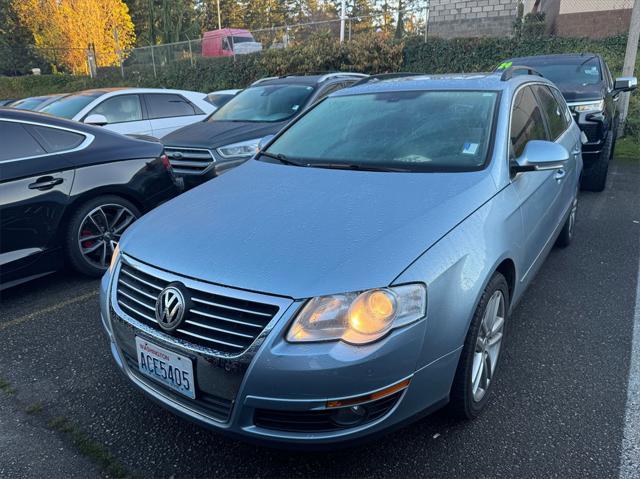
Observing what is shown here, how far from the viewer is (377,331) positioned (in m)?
1.82

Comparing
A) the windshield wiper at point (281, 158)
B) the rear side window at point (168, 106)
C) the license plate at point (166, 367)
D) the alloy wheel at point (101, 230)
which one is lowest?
the alloy wheel at point (101, 230)

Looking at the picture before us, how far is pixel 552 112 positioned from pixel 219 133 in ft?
12.7

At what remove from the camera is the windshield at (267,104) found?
265 inches

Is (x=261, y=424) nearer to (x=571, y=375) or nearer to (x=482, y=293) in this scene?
(x=482, y=293)

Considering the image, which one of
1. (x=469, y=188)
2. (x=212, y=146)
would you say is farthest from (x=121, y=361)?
(x=212, y=146)

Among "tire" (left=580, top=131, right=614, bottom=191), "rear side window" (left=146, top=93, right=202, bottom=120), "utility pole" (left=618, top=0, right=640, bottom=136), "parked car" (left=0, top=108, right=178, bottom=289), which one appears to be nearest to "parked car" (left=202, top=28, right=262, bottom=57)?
"rear side window" (left=146, top=93, right=202, bottom=120)

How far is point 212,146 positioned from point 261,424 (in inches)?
178

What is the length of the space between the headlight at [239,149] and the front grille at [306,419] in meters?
4.38

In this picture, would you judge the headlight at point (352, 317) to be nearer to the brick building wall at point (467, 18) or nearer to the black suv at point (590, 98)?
the black suv at point (590, 98)

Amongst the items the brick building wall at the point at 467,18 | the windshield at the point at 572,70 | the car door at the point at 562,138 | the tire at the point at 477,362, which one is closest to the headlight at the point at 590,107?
the windshield at the point at 572,70

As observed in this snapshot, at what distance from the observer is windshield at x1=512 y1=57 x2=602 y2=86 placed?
7.42 metres

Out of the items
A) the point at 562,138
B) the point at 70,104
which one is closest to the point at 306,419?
the point at 562,138

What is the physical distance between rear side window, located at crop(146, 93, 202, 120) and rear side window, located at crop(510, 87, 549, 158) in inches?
236

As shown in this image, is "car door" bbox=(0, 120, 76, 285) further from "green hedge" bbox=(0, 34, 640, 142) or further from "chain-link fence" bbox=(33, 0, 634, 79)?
"chain-link fence" bbox=(33, 0, 634, 79)
